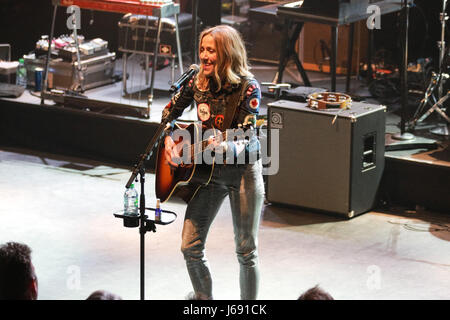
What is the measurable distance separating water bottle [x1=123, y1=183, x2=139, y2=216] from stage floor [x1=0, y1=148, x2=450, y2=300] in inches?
24.3

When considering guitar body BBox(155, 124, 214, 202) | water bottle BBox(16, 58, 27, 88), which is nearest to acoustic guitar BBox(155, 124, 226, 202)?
guitar body BBox(155, 124, 214, 202)

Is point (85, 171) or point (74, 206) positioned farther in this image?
point (85, 171)

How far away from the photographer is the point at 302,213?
274 inches

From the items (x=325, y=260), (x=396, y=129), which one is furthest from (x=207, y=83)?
(x=396, y=129)

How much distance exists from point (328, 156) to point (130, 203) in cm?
209

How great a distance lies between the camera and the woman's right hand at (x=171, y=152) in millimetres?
4434

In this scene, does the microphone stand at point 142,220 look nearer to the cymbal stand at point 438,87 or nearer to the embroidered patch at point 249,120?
Answer: the embroidered patch at point 249,120

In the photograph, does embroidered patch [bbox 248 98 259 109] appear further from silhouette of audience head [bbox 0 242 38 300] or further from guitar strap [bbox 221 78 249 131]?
silhouette of audience head [bbox 0 242 38 300]

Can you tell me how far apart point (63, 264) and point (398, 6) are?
4.67 meters

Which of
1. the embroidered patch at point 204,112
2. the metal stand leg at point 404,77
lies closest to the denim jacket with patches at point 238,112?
the embroidered patch at point 204,112

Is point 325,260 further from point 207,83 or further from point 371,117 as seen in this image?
point 207,83

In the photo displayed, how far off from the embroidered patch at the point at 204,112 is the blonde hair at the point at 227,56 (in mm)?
92

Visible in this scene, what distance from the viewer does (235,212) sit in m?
4.38
